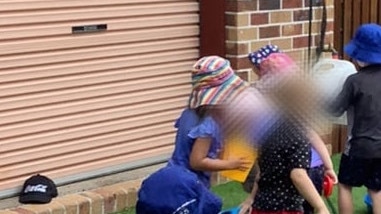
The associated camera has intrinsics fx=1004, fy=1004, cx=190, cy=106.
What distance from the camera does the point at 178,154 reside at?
5.09m

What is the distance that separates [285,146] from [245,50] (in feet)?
8.16

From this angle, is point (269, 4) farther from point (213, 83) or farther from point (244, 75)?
point (213, 83)

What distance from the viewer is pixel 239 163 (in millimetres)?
4879

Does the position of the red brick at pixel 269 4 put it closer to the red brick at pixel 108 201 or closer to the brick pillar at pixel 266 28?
the brick pillar at pixel 266 28

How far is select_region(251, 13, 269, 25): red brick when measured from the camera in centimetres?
716

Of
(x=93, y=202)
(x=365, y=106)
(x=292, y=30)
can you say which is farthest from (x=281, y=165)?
(x=292, y=30)

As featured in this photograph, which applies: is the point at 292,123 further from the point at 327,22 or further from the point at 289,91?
the point at 327,22

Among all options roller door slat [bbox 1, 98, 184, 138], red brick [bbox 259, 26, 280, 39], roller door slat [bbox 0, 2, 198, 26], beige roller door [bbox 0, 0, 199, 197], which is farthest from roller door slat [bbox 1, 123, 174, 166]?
red brick [bbox 259, 26, 280, 39]

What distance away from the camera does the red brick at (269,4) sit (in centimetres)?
720

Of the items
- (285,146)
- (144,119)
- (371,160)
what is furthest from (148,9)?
(285,146)

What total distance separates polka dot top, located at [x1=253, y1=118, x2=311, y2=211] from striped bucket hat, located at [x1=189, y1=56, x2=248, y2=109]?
1.04 feet

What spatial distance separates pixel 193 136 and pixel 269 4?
99.9 inches

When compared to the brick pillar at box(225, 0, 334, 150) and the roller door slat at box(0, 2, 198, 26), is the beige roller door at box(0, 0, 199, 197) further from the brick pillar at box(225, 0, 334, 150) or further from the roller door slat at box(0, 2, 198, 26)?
the brick pillar at box(225, 0, 334, 150)

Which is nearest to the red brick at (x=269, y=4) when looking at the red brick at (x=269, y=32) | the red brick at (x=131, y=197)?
the red brick at (x=269, y=32)
